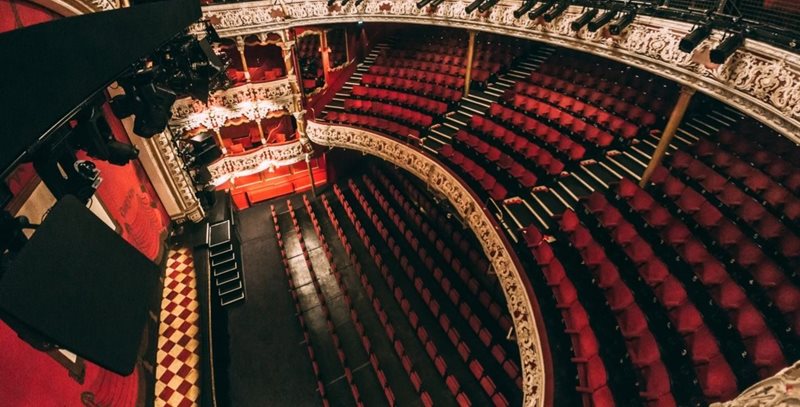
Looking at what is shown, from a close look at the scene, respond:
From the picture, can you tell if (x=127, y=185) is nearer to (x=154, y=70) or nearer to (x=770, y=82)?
(x=154, y=70)

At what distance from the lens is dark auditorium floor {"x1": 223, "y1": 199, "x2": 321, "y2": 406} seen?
6105mm

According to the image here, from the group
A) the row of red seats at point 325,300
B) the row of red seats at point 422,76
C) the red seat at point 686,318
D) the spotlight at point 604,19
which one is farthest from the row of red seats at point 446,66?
the red seat at point 686,318

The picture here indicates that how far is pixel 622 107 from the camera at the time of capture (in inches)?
272

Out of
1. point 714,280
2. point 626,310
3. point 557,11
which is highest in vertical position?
point 557,11

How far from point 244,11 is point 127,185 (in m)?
4.96

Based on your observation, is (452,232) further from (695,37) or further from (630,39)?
(695,37)

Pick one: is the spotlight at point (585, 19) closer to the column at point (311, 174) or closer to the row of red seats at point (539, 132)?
the row of red seats at point (539, 132)

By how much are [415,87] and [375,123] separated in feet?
5.17

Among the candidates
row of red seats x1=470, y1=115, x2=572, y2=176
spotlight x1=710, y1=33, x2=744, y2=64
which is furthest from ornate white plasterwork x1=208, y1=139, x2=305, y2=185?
spotlight x1=710, y1=33, x2=744, y2=64

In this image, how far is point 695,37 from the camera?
4.00 metres

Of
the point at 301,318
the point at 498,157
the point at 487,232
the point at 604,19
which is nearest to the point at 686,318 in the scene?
the point at 487,232

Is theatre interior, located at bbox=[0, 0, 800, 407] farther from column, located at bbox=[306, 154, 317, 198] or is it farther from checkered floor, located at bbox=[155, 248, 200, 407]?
column, located at bbox=[306, 154, 317, 198]

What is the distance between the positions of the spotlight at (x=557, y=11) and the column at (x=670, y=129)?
2.21m

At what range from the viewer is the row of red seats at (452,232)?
22.2 ft
